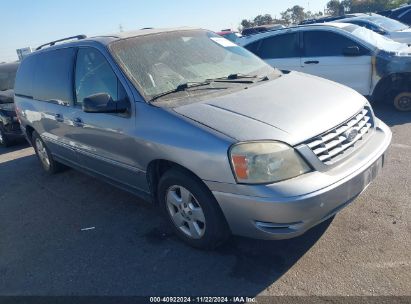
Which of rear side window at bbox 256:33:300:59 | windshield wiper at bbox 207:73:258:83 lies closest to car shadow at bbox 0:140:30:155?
rear side window at bbox 256:33:300:59

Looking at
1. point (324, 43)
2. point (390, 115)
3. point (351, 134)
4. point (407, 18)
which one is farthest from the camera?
point (407, 18)

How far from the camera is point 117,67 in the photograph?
133 inches

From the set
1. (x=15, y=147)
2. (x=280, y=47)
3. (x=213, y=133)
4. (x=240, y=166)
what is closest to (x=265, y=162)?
(x=240, y=166)

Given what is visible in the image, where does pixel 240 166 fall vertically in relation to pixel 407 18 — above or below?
above

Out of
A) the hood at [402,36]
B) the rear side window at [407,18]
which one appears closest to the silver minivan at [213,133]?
the hood at [402,36]

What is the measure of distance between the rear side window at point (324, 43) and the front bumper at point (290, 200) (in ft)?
15.2

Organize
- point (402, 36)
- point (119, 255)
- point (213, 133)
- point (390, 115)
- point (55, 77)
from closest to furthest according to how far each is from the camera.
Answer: point (213, 133) < point (119, 255) < point (55, 77) < point (390, 115) < point (402, 36)

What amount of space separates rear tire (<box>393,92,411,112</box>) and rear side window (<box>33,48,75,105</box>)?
551 centimetres

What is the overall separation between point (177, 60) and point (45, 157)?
3095 mm

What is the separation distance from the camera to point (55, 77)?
14.9 ft

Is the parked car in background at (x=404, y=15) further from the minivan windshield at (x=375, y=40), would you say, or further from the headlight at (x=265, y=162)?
the headlight at (x=265, y=162)

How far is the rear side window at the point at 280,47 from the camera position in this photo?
7.31 metres

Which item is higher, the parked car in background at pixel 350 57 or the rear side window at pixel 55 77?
the rear side window at pixel 55 77

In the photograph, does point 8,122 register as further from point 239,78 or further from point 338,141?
point 338,141
